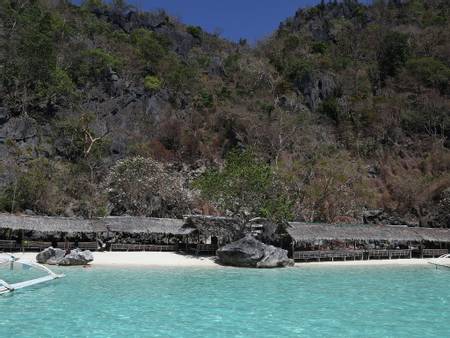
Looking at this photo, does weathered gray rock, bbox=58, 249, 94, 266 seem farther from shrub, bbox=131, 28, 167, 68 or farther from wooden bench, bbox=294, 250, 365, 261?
shrub, bbox=131, 28, 167, 68

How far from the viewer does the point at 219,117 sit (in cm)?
4709

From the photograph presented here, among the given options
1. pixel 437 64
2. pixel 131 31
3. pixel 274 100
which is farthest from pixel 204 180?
pixel 131 31

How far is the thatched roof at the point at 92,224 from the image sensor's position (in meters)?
23.5

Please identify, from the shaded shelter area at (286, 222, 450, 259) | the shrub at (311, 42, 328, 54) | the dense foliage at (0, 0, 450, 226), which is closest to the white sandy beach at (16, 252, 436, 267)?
the shaded shelter area at (286, 222, 450, 259)

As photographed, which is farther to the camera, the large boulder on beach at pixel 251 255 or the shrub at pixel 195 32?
the shrub at pixel 195 32

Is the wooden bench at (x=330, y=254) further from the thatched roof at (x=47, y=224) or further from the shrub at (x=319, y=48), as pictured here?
the shrub at (x=319, y=48)

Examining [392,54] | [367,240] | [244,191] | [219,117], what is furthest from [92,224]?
[392,54]

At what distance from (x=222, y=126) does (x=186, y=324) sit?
36627mm

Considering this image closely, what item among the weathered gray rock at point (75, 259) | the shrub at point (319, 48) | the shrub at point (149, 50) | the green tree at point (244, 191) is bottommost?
the weathered gray rock at point (75, 259)

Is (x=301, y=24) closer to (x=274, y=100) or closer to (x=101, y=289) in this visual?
(x=274, y=100)

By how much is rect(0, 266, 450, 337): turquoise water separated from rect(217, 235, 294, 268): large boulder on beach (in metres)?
2.01

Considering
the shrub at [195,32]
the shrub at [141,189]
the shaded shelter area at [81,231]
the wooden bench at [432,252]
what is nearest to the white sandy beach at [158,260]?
the shaded shelter area at [81,231]

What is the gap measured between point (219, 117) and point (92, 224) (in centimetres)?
2430

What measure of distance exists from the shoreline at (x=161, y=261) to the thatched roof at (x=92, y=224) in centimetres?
131
